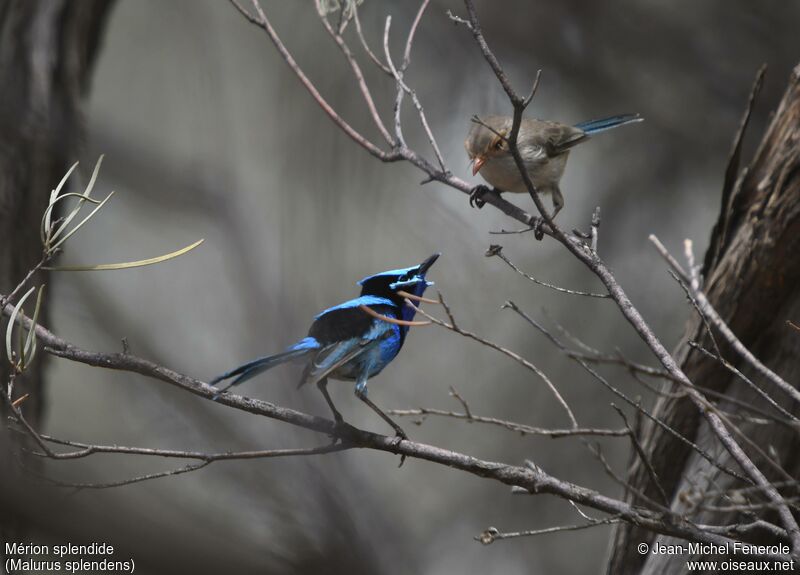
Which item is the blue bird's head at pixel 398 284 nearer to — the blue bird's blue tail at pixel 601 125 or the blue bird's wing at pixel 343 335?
the blue bird's wing at pixel 343 335

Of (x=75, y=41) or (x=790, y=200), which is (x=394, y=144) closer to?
(x=790, y=200)

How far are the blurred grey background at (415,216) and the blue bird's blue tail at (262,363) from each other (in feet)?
9.92

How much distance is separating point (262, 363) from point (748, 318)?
197 centimetres

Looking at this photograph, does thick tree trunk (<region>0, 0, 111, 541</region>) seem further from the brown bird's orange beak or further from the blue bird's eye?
the blue bird's eye

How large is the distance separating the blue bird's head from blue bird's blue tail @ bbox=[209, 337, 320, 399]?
0.34 metres

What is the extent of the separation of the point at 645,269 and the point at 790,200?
15.7 feet

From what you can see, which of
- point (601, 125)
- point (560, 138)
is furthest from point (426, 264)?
point (601, 125)

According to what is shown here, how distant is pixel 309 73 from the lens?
679 centimetres

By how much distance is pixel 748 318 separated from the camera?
10.7ft

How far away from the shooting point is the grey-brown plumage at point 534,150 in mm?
3896

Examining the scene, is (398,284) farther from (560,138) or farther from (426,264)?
(560,138)

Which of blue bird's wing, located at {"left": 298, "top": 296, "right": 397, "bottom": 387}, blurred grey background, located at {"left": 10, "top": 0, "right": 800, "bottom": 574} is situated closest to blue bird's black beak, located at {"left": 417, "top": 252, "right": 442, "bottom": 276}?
blue bird's wing, located at {"left": 298, "top": 296, "right": 397, "bottom": 387}

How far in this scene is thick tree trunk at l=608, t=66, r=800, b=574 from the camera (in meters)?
3.09

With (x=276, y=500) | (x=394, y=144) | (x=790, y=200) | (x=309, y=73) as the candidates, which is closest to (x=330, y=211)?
(x=309, y=73)
